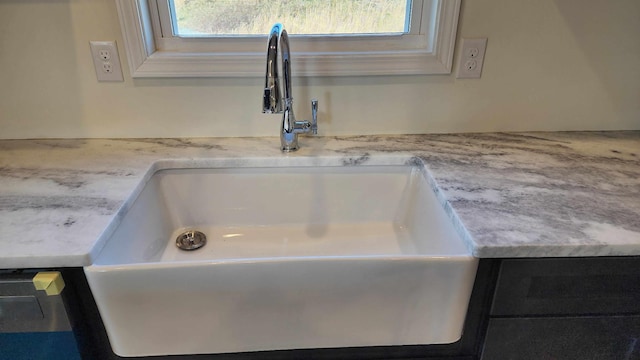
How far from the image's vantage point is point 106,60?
1.05 metres

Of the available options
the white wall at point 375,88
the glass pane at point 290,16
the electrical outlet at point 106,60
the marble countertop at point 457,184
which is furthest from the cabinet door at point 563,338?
the electrical outlet at point 106,60

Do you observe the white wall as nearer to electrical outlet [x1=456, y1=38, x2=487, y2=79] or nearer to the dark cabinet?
electrical outlet [x1=456, y1=38, x2=487, y2=79]

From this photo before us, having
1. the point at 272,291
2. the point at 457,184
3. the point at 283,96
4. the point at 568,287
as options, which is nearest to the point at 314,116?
the point at 283,96

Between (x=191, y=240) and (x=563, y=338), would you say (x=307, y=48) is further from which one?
(x=563, y=338)

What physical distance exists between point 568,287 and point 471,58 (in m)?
0.63

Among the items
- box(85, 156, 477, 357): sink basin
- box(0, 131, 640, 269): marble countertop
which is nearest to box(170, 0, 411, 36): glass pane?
box(0, 131, 640, 269): marble countertop

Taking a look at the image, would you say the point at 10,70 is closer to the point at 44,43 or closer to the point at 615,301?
the point at 44,43

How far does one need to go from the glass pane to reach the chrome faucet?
0.64 feet

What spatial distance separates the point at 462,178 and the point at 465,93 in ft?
1.07

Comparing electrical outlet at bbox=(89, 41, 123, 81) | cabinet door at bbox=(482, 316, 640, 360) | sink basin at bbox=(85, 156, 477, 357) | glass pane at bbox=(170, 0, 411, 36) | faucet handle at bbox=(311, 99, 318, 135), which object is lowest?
cabinet door at bbox=(482, 316, 640, 360)

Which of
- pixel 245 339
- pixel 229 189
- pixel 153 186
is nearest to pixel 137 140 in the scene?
pixel 153 186

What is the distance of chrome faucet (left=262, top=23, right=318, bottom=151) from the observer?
881mm

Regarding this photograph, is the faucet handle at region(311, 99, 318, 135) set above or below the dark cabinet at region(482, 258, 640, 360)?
above

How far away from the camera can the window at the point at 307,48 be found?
106cm
